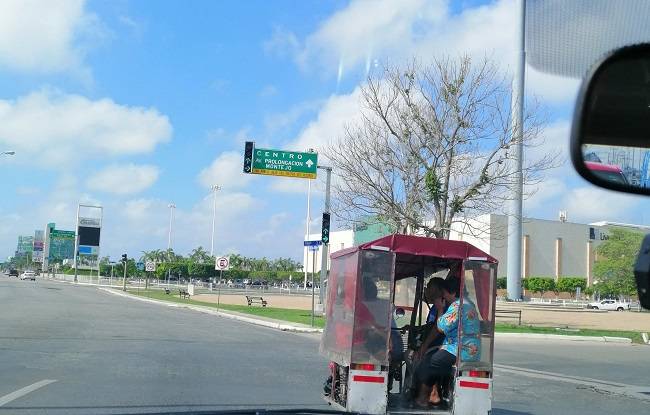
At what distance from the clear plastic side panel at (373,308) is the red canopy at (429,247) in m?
0.13

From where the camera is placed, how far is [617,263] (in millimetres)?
75500

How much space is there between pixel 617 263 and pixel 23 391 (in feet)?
245

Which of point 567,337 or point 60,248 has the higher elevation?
point 60,248

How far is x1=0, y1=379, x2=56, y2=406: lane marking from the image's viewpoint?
29.9 feet

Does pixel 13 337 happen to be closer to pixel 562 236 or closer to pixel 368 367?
pixel 368 367

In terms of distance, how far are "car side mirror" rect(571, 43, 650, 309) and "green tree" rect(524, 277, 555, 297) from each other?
88190mm

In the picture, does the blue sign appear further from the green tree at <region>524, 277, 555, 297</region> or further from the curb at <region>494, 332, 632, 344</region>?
the curb at <region>494, 332, 632, 344</region>

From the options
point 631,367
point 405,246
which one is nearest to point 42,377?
→ point 405,246

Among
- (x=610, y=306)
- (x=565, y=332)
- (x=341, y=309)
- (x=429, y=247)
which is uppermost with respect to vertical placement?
(x=429, y=247)

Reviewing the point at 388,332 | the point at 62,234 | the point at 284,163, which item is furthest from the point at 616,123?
the point at 62,234

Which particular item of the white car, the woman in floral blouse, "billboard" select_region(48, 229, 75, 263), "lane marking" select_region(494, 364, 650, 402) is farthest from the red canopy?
"billboard" select_region(48, 229, 75, 263)

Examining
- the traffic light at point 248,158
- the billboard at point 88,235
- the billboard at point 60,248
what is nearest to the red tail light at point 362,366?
the traffic light at point 248,158

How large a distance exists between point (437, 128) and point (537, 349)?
937cm

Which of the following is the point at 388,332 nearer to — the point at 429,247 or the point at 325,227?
the point at 429,247
